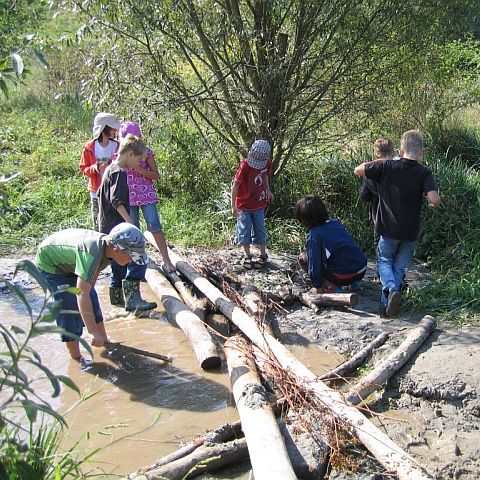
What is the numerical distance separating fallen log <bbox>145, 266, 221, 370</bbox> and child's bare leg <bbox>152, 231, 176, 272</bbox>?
12cm

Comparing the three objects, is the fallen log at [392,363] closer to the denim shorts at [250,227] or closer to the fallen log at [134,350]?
the fallen log at [134,350]

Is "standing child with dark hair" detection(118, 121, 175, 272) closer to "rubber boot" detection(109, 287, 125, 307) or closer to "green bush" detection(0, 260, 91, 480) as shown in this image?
"rubber boot" detection(109, 287, 125, 307)

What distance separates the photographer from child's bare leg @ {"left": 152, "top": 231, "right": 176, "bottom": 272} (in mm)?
6492

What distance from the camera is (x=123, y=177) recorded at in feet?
18.1

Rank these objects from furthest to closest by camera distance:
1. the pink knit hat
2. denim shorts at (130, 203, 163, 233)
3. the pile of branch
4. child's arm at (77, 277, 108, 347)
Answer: denim shorts at (130, 203, 163, 233) → the pink knit hat → child's arm at (77, 277, 108, 347) → the pile of branch

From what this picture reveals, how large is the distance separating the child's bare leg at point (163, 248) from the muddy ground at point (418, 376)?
32.9 inches

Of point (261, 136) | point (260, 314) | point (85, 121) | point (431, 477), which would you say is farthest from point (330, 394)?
point (85, 121)

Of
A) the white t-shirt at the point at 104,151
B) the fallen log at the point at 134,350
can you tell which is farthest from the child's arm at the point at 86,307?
the white t-shirt at the point at 104,151

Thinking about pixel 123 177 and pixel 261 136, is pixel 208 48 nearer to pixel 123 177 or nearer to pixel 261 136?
pixel 261 136

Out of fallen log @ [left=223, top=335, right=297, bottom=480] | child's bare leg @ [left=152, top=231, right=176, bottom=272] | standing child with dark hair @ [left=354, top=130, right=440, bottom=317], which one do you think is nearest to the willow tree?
child's bare leg @ [left=152, top=231, right=176, bottom=272]

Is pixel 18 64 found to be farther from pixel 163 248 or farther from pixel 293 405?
pixel 163 248

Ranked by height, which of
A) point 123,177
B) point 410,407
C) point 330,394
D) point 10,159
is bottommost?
point 410,407

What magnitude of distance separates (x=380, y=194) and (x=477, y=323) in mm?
1467

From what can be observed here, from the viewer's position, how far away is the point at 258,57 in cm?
743
